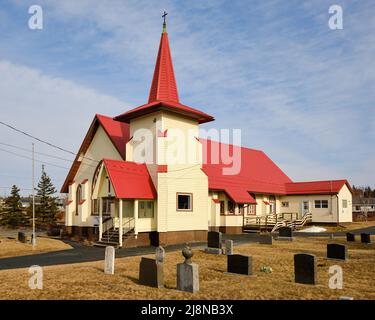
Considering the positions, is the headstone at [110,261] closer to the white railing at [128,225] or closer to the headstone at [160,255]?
the headstone at [160,255]

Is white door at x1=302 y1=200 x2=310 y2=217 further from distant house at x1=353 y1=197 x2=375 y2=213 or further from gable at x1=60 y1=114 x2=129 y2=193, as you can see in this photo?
distant house at x1=353 y1=197 x2=375 y2=213

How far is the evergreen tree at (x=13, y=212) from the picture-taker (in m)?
50.6

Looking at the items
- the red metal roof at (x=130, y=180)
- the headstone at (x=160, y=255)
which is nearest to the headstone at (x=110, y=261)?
the headstone at (x=160, y=255)

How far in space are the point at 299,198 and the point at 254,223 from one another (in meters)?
9.80

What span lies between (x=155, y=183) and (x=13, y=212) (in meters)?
33.4

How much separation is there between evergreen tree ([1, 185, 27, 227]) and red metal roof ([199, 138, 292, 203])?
29.4 m

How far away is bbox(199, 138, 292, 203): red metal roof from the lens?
33969 mm

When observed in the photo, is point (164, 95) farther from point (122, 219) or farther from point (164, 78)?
point (122, 219)

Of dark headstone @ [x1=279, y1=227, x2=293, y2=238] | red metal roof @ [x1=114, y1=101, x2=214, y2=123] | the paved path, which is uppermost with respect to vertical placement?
red metal roof @ [x1=114, y1=101, x2=214, y2=123]

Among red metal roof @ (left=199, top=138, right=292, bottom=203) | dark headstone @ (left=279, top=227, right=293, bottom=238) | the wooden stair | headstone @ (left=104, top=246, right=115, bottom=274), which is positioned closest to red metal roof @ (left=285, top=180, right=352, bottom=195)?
red metal roof @ (left=199, top=138, right=292, bottom=203)

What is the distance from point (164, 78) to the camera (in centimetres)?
2853

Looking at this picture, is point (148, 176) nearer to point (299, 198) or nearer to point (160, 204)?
point (160, 204)
